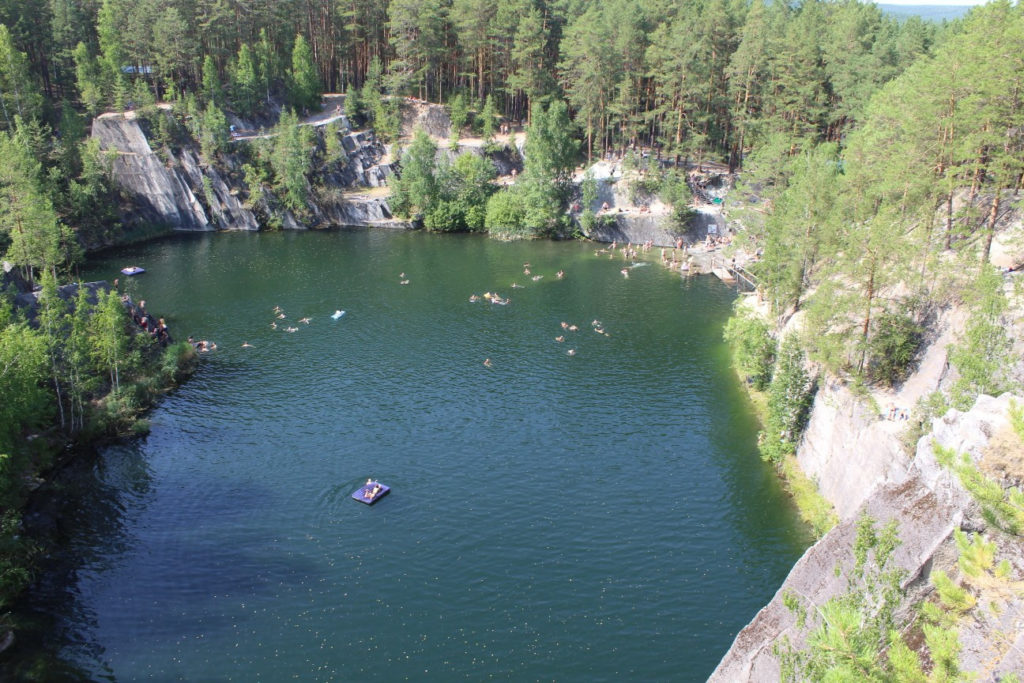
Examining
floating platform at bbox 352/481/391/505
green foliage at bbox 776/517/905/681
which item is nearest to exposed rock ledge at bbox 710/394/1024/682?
green foliage at bbox 776/517/905/681

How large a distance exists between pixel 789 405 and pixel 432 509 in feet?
69.8

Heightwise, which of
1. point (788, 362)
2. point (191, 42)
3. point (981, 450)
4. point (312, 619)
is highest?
point (191, 42)

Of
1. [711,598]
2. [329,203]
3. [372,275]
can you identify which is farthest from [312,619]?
[329,203]

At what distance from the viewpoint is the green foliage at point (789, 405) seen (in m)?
43.5

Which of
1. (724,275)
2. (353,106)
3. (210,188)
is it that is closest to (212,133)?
(210,188)

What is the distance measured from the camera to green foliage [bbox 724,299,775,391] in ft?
167

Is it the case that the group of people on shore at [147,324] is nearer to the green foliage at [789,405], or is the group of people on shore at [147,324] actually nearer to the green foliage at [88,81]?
the green foliage at [789,405]

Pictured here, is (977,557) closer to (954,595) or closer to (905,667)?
(954,595)

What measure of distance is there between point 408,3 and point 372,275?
48.4 metres

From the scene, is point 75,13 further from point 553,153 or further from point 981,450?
point 981,450

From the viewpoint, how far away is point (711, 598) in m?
33.7

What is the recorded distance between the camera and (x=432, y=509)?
40.2 metres

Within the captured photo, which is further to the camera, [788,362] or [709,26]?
[709,26]

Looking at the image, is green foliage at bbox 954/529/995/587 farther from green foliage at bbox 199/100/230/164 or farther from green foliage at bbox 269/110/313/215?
green foliage at bbox 199/100/230/164
